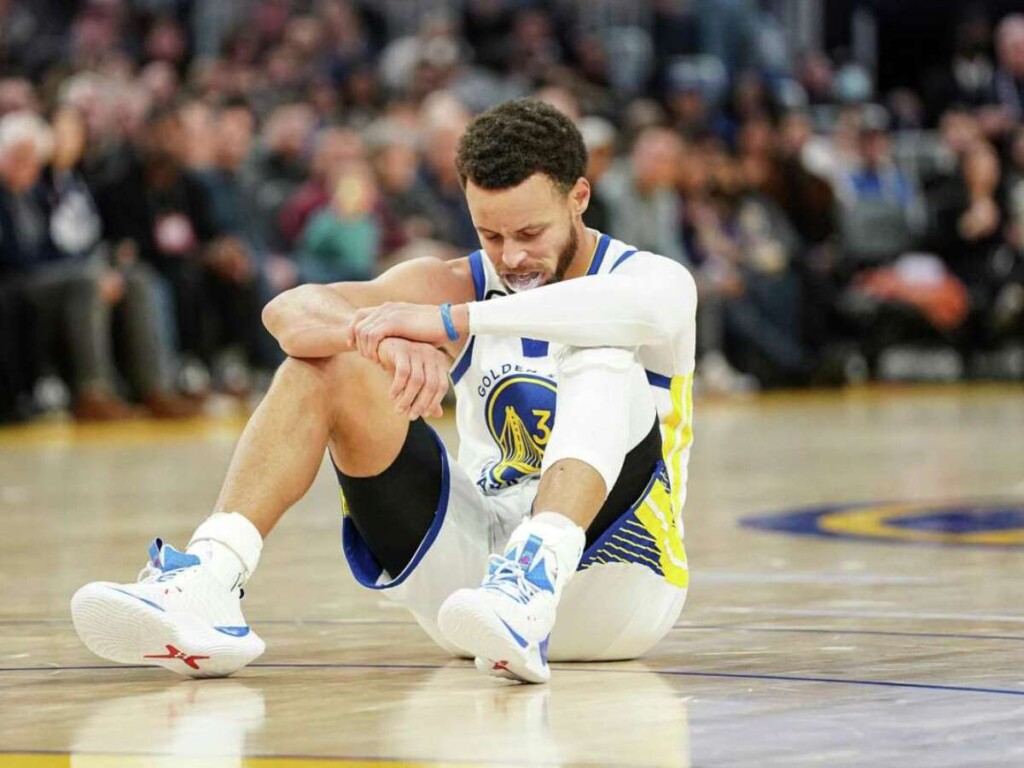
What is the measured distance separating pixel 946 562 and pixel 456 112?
10.0 meters

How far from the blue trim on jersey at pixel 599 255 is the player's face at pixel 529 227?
46mm

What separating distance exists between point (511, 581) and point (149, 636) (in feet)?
2.19

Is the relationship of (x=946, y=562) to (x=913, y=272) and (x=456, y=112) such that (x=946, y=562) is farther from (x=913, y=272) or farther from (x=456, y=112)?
(x=913, y=272)

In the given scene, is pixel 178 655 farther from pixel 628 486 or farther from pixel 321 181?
pixel 321 181

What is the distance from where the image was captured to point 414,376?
3740 millimetres

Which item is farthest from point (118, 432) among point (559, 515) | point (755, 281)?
point (559, 515)

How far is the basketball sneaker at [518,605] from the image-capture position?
11.4ft

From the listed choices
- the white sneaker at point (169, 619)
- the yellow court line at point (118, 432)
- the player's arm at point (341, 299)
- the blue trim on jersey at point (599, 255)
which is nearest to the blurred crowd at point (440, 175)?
the yellow court line at point (118, 432)

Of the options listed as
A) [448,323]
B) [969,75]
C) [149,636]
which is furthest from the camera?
[969,75]

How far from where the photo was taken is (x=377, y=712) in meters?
3.38

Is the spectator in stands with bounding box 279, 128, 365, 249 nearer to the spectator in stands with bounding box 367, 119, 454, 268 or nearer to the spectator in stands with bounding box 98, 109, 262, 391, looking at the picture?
the spectator in stands with bounding box 367, 119, 454, 268

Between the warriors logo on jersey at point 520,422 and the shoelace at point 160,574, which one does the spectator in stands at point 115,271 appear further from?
the shoelace at point 160,574

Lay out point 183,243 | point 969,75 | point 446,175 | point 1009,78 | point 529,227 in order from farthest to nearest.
Result: point 969,75 < point 1009,78 < point 446,175 < point 183,243 < point 529,227

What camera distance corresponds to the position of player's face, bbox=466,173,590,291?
3988 millimetres
